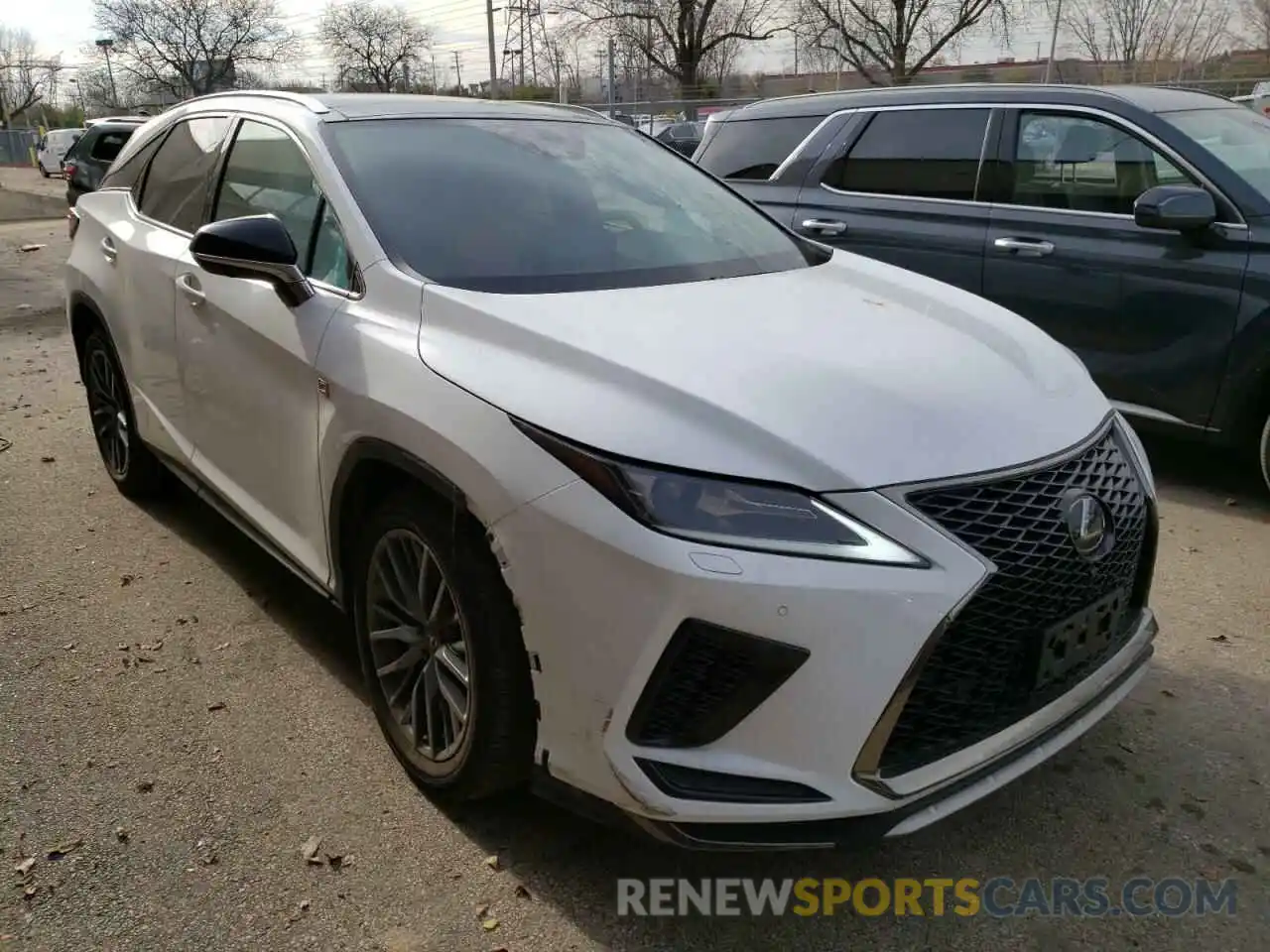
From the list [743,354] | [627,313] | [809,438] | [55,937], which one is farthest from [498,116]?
[55,937]

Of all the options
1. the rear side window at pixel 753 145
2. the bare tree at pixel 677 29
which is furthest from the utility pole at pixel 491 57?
the rear side window at pixel 753 145

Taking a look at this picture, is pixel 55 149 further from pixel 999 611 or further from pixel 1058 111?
pixel 999 611

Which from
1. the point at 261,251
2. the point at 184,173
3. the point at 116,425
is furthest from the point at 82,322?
the point at 261,251

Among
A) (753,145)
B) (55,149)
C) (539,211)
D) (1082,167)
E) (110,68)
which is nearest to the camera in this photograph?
(539,211)

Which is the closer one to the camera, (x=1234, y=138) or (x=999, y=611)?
(x=999, y=611)

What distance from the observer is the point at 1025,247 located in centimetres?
522

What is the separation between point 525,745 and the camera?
2.34 meters

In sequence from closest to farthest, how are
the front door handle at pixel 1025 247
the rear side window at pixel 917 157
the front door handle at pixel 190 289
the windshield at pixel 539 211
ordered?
the windshield at pixel 539 211 → the front door handle at pixel 190 289 → the front door handle at pixel 1025 247 → the rear side window at pixel 917 157

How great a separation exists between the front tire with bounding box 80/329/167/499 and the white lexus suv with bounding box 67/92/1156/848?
1390mm

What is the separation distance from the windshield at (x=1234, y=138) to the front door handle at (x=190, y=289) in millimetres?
4244

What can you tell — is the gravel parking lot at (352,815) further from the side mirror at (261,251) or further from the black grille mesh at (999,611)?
the side mirror at (261,251)

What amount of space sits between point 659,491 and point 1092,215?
12.8 feet

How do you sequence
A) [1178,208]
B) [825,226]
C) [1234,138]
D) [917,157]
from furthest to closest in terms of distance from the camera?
[825,226] < [917,157] < [1234,138] < [1178,208]

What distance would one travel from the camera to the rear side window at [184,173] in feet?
12.7
